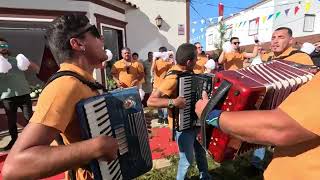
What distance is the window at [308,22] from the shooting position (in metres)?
22.1

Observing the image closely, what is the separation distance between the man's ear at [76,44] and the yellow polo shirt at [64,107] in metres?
0.15

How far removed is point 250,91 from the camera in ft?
5.57

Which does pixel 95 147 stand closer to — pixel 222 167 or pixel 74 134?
pixel 74 134

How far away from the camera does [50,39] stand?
1.74m

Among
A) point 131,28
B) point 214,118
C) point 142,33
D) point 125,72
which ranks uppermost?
point 131,28

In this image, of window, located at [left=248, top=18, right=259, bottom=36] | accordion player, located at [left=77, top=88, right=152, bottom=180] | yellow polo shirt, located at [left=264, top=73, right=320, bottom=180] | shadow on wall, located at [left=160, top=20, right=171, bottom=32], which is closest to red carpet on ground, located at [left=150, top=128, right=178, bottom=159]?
accordion player, located at [left=77, top=88, right=152, bottom=180]

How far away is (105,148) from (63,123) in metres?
0.24

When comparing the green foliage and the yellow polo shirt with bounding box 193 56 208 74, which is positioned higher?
the yellow polo shirt with bounding box 193 56 208 74

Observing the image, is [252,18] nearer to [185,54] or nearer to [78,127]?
[185,54]

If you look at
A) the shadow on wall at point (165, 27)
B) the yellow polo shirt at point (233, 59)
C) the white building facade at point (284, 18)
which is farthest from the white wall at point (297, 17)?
the yellow polo shirt at point (233, 59)

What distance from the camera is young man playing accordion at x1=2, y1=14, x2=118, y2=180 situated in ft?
4.24

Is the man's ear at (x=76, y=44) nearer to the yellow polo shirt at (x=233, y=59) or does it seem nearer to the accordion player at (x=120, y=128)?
the accordion player at (x=120, y=128)

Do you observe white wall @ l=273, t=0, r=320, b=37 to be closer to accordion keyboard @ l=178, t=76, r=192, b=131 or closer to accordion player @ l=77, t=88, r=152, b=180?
accordion keyboard @ l=178, t=76, r=192, b=131

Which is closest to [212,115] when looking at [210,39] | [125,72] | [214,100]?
[214,100]
